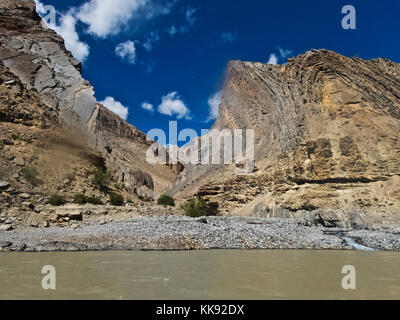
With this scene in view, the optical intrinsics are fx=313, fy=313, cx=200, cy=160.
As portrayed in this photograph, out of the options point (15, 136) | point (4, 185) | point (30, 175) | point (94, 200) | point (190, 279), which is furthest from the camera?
point (15, 136)

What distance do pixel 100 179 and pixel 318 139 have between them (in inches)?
785

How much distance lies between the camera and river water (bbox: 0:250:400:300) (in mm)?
5137

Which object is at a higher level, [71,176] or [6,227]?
[71,176]

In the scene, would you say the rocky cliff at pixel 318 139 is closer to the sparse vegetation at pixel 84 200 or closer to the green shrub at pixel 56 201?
the sparse vegetation at pixel 84 200

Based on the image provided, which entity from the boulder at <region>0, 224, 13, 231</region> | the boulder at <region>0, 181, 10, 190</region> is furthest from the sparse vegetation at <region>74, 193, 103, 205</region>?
the boulder at <region>0, 224, 13, 231</region>

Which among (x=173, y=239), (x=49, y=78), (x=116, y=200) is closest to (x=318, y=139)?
(x=116, y=200)

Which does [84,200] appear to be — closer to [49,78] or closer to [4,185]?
[4,185]

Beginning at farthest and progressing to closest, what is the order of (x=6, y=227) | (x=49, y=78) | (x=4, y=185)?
(x=49, y=78) → (x=4, y=185) → (x=6, y=227)

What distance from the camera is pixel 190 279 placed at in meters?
6.49

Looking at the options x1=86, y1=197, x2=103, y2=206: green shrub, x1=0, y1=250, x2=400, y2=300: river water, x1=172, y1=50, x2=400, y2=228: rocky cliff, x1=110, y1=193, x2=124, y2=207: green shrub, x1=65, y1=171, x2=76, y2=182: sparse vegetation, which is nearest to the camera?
x1=0, y1=250, x2=400, y2=300: river water

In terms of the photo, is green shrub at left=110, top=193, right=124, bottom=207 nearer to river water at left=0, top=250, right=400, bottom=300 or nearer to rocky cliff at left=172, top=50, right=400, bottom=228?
rocky cliff at left=172, top=50, right=400, bottom=228

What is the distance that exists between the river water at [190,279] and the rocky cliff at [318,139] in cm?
1678

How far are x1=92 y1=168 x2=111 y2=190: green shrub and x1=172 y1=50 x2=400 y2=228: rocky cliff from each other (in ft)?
46.4
